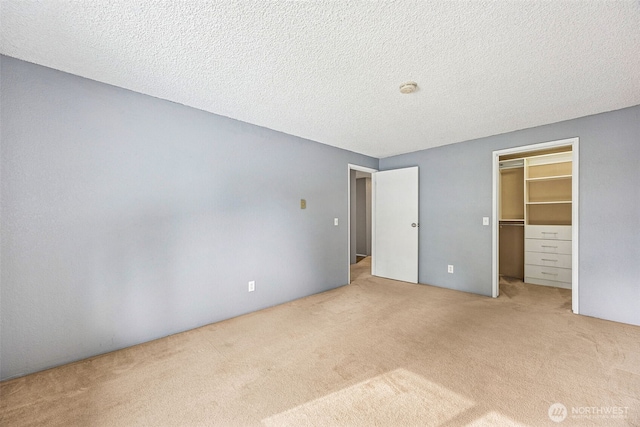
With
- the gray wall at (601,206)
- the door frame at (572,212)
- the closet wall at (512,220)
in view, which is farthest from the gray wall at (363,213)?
the door frame at (572,212)

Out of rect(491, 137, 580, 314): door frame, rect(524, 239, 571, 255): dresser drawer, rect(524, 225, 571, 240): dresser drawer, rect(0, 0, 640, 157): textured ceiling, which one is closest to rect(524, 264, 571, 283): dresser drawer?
rect(524, 239, 571, 255): dresser drawer

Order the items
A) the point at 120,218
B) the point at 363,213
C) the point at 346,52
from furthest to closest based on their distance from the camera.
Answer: the point at 363,213, the point at 120,218, the point at 346,52

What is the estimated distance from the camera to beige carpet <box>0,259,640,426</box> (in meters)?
1.49

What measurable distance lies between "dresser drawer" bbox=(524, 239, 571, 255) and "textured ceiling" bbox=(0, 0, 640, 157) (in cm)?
221

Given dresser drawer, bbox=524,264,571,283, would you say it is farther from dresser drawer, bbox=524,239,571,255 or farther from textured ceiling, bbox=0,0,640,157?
textured ceiling, bbox=0,0,640,157

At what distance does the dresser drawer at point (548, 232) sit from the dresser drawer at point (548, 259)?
28 centimetres

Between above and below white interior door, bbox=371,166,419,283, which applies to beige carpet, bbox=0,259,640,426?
below

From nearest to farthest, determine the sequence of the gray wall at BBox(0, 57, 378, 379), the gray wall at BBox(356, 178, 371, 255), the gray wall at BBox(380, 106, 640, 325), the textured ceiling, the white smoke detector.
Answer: the textured ceiling, the gray wall at BBox(0, 57, 378, 379), the white smoke detector, the gray wall at BBox(380, 106, 640, 325), the gray wall at BBox(356, 178, 371, 255)

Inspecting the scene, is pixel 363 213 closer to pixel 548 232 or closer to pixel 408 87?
pixel 548 232

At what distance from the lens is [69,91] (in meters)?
2.02

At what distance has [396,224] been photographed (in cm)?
461

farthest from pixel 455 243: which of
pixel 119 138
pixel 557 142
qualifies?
pixel 119 138

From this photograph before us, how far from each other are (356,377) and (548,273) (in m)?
4.16

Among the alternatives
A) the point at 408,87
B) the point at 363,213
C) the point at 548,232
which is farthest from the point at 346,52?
the point at 363,213
